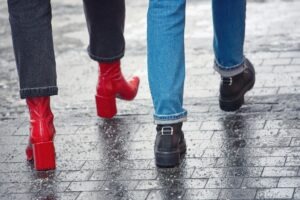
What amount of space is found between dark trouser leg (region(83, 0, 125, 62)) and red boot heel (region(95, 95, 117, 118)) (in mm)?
240

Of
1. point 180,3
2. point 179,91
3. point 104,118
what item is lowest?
point 104,118

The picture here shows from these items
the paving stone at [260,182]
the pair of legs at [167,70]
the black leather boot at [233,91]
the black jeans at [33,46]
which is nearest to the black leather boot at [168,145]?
the pair of legs at [167,70]

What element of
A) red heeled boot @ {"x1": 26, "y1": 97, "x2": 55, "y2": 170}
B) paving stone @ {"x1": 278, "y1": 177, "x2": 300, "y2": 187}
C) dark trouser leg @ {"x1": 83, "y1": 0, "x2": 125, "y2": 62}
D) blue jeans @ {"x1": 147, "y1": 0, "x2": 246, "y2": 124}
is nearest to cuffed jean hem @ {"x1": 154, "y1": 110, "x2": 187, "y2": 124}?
blue jeans @ {"x1": 147, "y1": 0, "x2": 246, "y2": 124}

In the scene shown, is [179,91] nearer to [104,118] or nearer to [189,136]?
[189,136]

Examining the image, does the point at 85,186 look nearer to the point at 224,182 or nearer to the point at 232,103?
the point at 224,182

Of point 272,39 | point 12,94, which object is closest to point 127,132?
point 12,94

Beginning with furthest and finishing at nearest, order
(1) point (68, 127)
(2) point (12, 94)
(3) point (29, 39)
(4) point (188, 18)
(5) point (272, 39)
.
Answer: (4) point (188, 18) < (5) point (272, 39) < (2) point (12, 94) < (1) point (68, 127) < (3) point (29, 39)

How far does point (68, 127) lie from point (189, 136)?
0.76 m

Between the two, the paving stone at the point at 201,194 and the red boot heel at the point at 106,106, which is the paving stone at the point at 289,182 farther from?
the red boot heel at the point at 106,106

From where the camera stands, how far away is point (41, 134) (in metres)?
5.16

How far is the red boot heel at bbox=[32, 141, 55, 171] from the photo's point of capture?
5162 mm

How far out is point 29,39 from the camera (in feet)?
16.8

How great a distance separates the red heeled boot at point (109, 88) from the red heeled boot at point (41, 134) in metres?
0.85

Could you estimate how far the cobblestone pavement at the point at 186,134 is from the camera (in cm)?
484
